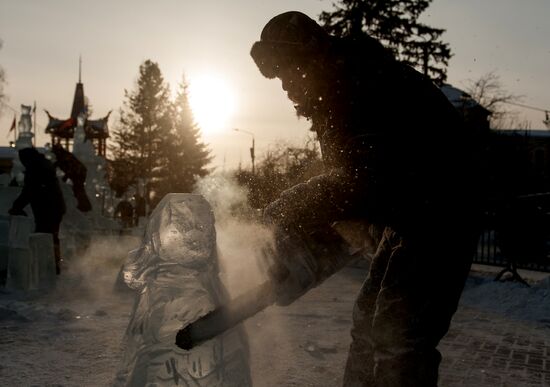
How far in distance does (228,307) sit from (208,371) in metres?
0.77

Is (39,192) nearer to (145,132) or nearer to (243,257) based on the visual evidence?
(243,257)

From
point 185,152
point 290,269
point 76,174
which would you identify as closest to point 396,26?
point 76,174

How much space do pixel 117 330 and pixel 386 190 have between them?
4.48 m

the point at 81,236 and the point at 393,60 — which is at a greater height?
the point at 393,60

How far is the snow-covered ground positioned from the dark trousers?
1526 mm

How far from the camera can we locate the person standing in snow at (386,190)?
84.7 inches

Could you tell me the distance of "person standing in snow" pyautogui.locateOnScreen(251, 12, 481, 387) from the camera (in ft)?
7.06

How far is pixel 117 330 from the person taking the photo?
5.82 m

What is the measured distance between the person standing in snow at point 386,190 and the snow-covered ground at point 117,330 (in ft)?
4.73

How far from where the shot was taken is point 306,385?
4039 millimetres

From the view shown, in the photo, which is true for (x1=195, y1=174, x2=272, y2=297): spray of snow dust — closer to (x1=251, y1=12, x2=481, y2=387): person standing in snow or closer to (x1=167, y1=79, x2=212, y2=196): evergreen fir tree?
(x1=251, y1=12, x2=481, y2=387): person standing in snow

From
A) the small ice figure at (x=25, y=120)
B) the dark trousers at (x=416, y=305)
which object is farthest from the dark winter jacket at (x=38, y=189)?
the small ice figure at (x=25, y=120)

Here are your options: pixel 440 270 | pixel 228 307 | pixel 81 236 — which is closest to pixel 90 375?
pixel 228 307

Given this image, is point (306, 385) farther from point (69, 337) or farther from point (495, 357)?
point (69, 337)
